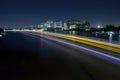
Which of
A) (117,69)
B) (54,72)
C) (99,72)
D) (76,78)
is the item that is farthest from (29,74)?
(117,69)

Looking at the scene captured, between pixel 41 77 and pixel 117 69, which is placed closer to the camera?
pixel 41 77

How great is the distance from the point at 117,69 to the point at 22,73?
14.1ft

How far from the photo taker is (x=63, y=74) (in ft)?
33.9

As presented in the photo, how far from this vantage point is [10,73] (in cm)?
1064

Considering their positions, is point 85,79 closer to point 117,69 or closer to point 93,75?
point 93,75

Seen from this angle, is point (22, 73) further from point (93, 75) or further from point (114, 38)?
point (114, 38)

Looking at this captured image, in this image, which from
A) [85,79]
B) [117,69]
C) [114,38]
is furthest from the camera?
[114,38]

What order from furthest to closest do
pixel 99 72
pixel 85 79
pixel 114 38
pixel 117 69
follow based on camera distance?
1. pixel 114 38
2. pixel 117 69
3. pixel 99 72
4. pixel 85 79

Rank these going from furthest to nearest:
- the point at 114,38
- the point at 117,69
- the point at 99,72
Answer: the point at 114,38 < the point at 117,69 < the point at 99,72

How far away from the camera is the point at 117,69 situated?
38.1 feet

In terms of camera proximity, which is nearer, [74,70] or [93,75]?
[93,75]

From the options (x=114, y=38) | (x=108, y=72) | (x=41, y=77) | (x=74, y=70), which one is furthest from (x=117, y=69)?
(x=114, y=38)

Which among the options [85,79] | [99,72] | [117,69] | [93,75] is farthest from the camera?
[117,69]

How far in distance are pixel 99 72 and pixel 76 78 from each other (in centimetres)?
173
